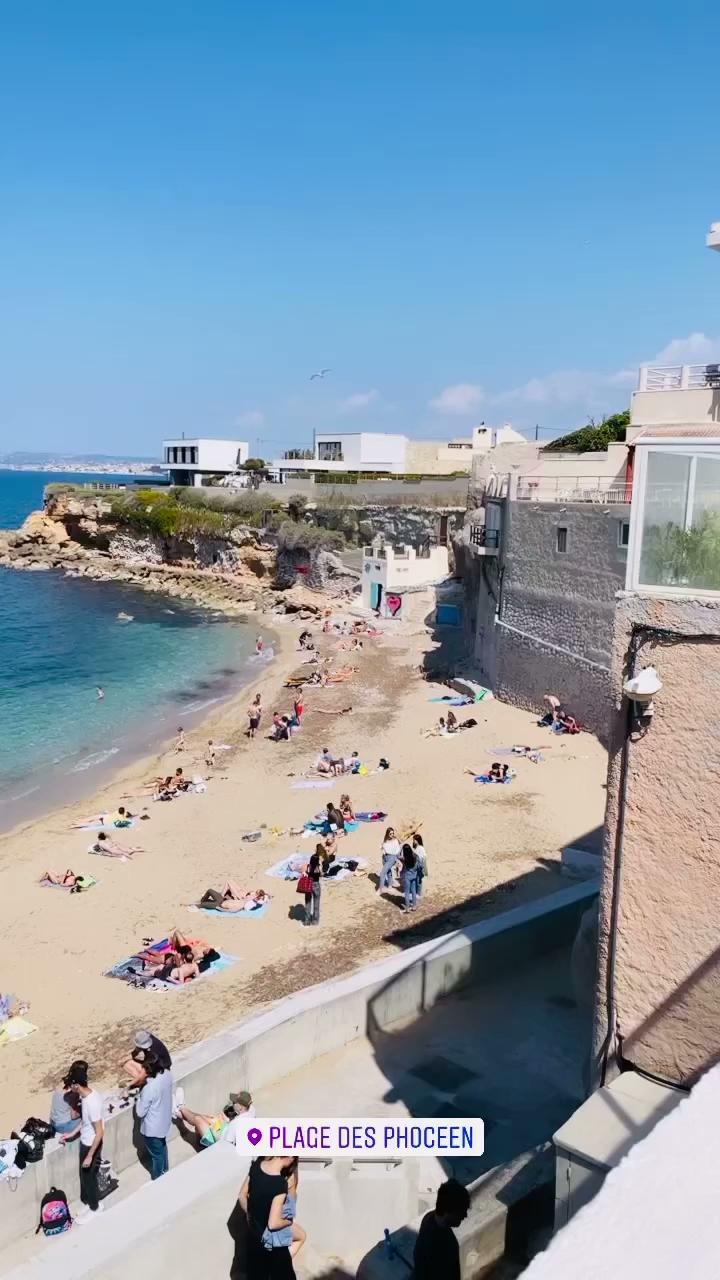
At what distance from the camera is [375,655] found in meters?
33.8

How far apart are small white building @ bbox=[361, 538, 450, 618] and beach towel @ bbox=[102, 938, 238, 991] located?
1137 inches

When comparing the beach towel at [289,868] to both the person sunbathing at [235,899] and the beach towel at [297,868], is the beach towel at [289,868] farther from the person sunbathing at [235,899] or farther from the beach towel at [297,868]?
the person sunbathing at [235,899]

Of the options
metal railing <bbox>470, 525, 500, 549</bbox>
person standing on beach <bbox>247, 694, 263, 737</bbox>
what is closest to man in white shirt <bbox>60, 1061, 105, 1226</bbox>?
person standing on beach <bbox>247, 694, 263, 737</bbox>

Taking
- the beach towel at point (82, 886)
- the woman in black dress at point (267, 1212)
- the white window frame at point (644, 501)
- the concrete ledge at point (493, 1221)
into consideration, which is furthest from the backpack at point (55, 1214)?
the beach towel at point (82, 886)

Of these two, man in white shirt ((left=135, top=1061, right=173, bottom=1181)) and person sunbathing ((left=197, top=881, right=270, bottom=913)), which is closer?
man in white shirt ((left=135, top=1061, right=173, bottom=1181))

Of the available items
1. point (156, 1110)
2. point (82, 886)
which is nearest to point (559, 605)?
point (82, 886)

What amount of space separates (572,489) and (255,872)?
1220cm

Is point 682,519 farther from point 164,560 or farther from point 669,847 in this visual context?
point 164,560

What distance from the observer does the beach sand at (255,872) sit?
410 inches

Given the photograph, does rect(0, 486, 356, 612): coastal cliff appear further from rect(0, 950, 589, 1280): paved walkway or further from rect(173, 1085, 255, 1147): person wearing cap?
rect(173, 1085, 255, 1147): person wearing cap

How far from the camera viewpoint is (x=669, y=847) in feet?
15.2

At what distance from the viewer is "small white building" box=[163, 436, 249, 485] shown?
73562 mm

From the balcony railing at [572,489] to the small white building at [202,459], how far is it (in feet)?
168

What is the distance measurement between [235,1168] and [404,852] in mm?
6961
